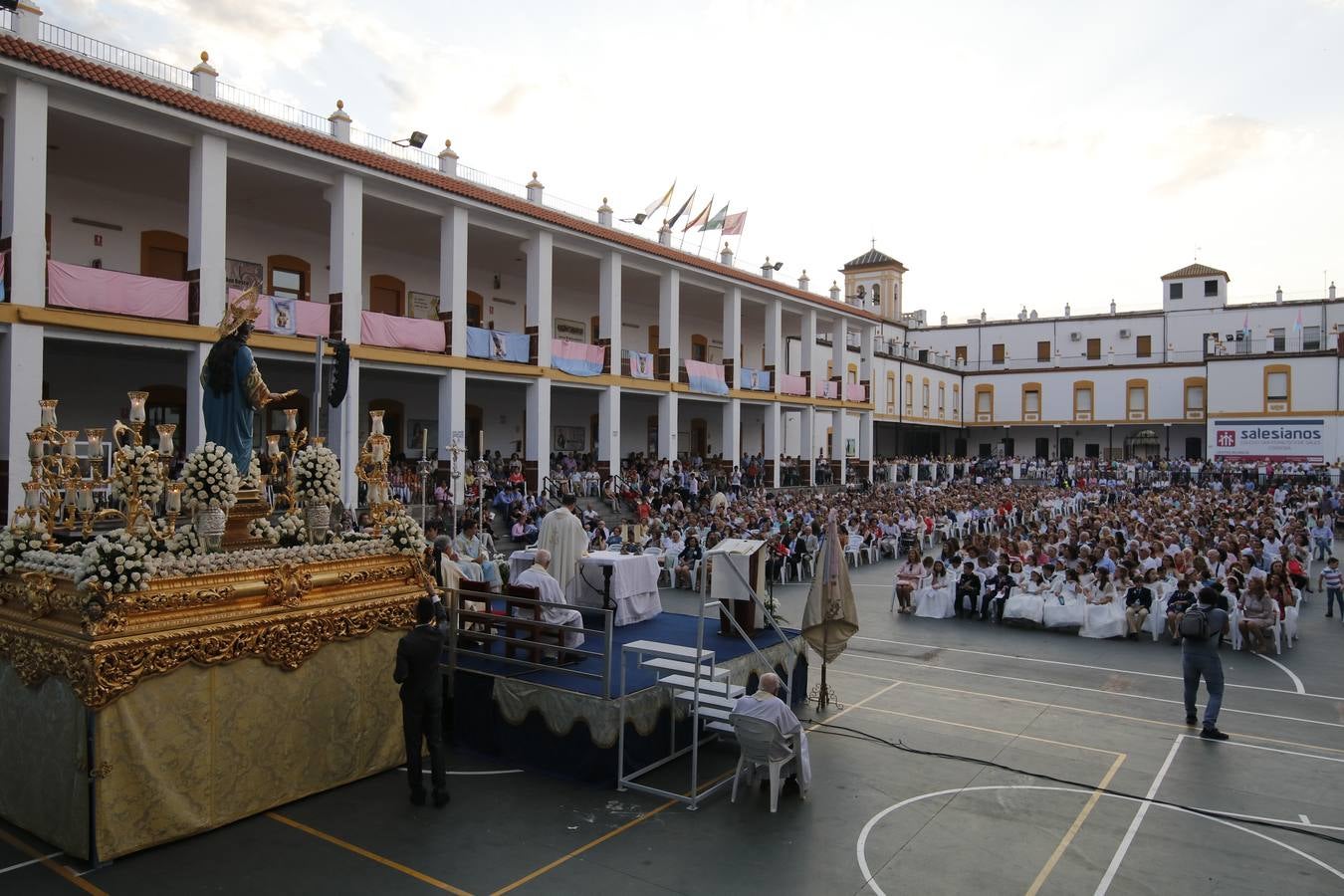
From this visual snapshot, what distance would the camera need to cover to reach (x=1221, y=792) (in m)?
7.61

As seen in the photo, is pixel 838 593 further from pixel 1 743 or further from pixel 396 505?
pixel 1 743

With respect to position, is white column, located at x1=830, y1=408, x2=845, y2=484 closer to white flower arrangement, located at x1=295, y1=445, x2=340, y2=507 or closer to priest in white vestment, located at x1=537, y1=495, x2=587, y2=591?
priest in white vestment, located at x1=537, y1=495, x2=587, y2=591

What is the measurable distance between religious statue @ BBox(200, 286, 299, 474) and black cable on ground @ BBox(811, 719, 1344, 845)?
6.80 metres

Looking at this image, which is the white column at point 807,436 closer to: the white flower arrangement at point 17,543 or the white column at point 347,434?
the white column at point 347,434

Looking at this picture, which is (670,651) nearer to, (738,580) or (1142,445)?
(738,580)

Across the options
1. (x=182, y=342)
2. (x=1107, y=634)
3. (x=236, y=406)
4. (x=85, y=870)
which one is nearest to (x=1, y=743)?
(x=85, y=870)

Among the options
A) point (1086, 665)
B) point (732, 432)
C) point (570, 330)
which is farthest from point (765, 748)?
point (570, 330)

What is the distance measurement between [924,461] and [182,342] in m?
38.6

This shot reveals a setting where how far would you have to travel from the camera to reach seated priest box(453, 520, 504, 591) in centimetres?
1151

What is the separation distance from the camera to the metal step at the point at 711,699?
7.75 m

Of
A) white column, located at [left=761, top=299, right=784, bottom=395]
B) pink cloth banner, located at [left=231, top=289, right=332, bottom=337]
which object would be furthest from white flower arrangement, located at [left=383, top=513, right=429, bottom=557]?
white column, located at [left=761, top=299, right=784, bottom=395]

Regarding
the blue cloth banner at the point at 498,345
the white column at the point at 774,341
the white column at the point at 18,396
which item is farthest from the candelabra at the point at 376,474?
the white column at the point at 774,341

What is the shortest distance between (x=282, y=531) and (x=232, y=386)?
1.50m

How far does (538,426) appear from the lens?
25016mm
